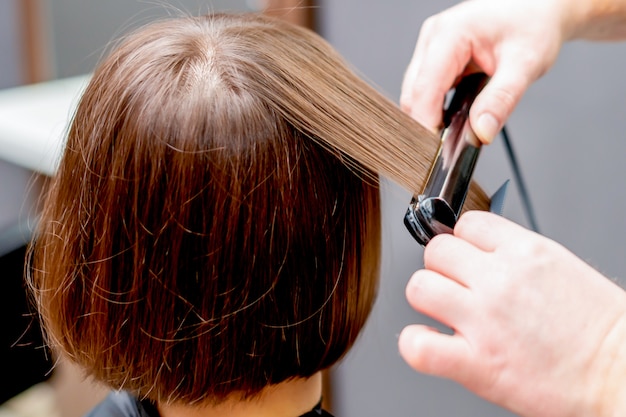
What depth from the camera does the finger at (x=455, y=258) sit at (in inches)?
20.1

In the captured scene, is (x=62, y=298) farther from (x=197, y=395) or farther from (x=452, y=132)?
(x=452, y=132)

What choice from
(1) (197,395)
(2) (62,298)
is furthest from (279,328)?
(2) (62,298)

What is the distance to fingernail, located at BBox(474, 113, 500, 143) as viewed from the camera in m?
0.69

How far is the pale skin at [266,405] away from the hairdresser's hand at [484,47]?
0.37 metres

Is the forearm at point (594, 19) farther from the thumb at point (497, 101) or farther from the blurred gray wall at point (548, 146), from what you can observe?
the blurred gray wall at point (548, 146)

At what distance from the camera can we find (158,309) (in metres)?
0.63

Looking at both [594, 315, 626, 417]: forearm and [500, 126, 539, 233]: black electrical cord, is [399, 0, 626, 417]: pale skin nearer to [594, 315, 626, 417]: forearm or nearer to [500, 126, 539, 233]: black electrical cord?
[594, 315, 626, 417]: forearm

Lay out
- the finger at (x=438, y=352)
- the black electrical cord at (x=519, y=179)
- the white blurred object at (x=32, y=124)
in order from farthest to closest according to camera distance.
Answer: the white blurred object at (x=32, y=124) < the black electrical cord at (x=519, y=179) < the finger at (x=438, y=352)

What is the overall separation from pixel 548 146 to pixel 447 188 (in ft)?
2.88

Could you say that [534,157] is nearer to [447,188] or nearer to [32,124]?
[447,188]

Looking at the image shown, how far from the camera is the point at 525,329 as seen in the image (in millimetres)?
490

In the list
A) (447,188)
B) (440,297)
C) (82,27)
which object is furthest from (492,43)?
(82,27)

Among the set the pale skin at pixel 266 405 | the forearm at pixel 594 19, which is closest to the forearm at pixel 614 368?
the pale skin at pixel 266 405

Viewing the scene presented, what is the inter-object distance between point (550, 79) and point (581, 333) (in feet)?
3.08
